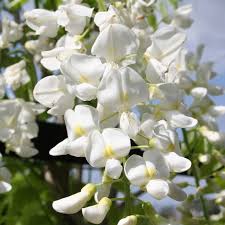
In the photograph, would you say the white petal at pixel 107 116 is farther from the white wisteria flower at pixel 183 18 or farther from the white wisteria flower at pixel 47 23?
the white wisteria flower at pixel 183 18

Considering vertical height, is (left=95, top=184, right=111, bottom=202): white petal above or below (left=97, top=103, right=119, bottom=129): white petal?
below

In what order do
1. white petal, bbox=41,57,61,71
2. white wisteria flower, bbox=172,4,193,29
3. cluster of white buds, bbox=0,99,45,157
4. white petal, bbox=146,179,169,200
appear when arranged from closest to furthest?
white petal, bbox=146,179,169,200, white petal, bbox=41,57,61,71, cluster of white buds, bbox=0,99,45,157, white wisteria flower, bbox=172,4,193,29

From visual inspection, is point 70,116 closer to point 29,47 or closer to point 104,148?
point 104,148

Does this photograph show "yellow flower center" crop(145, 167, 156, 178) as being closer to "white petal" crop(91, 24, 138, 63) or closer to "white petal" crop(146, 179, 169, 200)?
"white petal" crop(146, 179, 169, 200)

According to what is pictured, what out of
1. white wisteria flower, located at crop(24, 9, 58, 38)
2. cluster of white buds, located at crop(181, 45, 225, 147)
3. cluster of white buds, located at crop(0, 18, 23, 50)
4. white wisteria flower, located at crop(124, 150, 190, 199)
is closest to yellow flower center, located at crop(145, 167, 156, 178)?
white wisteria flower, located at crop(124, 150, 190, 199)

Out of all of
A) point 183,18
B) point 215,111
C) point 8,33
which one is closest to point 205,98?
point 215,111

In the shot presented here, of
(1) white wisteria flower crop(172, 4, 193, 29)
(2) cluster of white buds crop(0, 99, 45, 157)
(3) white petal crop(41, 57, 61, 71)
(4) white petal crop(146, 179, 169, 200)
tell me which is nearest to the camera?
(4) white petal crop(146, 179, 169, 200)

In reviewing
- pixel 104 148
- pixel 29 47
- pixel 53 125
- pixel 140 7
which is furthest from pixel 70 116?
pixel 53 125

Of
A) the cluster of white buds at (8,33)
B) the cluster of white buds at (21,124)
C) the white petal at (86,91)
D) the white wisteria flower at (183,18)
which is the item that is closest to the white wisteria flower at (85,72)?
the white petal at (86,91)
